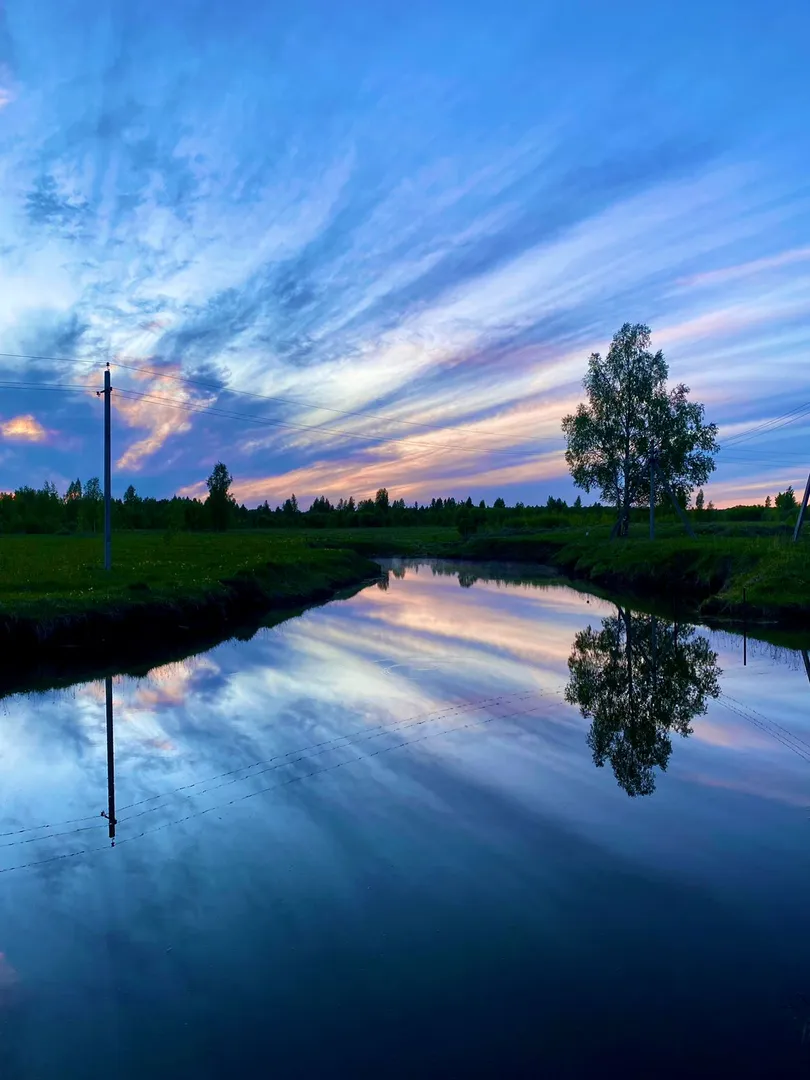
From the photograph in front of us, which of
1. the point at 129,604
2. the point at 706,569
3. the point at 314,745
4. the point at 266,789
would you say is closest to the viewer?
the point at 266,789

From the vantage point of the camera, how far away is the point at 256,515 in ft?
637

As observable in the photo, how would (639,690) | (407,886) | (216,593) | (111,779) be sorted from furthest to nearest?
1. (216,593)
2. (639,690)
3. (111,779)
4. (407,886)

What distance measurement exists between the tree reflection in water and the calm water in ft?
0.44

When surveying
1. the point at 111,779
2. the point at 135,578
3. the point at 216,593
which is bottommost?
the point at 111,779

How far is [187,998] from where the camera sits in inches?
273

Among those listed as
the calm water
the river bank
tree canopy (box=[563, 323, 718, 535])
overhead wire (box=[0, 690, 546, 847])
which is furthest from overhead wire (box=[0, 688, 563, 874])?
tree canopy (box=[563, 323, 718, 535])

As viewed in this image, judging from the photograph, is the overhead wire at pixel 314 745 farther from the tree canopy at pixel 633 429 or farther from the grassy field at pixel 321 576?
the tree canopy at pixel 633 429

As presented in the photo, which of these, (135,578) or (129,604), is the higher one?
(135,578)

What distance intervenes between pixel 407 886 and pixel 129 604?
2208 centimetres

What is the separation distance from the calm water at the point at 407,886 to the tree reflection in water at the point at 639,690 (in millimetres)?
134

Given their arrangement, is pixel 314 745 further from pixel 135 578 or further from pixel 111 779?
pixel 135 578

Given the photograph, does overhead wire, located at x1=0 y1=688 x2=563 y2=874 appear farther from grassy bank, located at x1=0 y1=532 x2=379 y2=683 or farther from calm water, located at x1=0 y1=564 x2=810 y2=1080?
grassy bank, located at x1=0 y1=532 x2=379 y2=683

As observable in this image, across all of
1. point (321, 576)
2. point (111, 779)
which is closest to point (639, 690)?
point (111, 779)

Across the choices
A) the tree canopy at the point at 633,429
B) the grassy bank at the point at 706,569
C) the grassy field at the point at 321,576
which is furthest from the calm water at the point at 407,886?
the tree canopy at the point at 633,429
